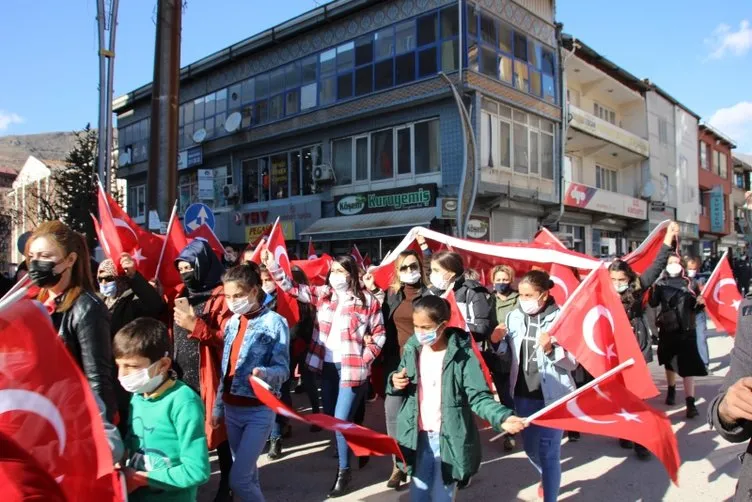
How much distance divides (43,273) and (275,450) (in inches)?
126

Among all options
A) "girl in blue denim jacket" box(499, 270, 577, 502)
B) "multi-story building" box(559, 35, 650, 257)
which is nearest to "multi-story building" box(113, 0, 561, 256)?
"multi-story building" box(559, 35, 650, 257)

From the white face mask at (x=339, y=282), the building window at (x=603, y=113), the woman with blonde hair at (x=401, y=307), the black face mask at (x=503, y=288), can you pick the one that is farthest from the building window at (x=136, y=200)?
the woman with blonde hair at (x=401, y=307)

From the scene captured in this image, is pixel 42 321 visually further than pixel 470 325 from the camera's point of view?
No

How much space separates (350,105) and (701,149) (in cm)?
2855

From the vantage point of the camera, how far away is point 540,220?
21.6m

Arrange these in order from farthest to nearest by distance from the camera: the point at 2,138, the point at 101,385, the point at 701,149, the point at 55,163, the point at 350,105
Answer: the point at 2,138 < the point at 55,163 < the point at 701,149 < the point at 350,105 < the point at 101,385

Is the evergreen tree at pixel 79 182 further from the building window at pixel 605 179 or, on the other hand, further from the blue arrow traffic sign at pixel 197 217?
the building window at pixel 605 179

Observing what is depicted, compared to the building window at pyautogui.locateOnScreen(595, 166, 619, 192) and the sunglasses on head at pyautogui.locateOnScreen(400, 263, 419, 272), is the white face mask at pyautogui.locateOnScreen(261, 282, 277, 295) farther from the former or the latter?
the building window at pyautogui.locateOnScreen(595, 166, 619, 192)

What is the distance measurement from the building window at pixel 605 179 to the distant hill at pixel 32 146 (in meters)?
99.7

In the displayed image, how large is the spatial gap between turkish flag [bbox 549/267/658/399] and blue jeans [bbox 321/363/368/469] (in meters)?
1.66

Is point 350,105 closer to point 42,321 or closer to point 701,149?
A: point 42,321

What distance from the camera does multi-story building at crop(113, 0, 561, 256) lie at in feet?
61.0

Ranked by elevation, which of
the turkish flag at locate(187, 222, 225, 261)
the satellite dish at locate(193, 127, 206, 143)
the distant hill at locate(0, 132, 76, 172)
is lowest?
the turkish flag at locate(187, 222, 225, 261)

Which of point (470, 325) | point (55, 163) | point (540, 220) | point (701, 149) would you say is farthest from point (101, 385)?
point (55, 163)
